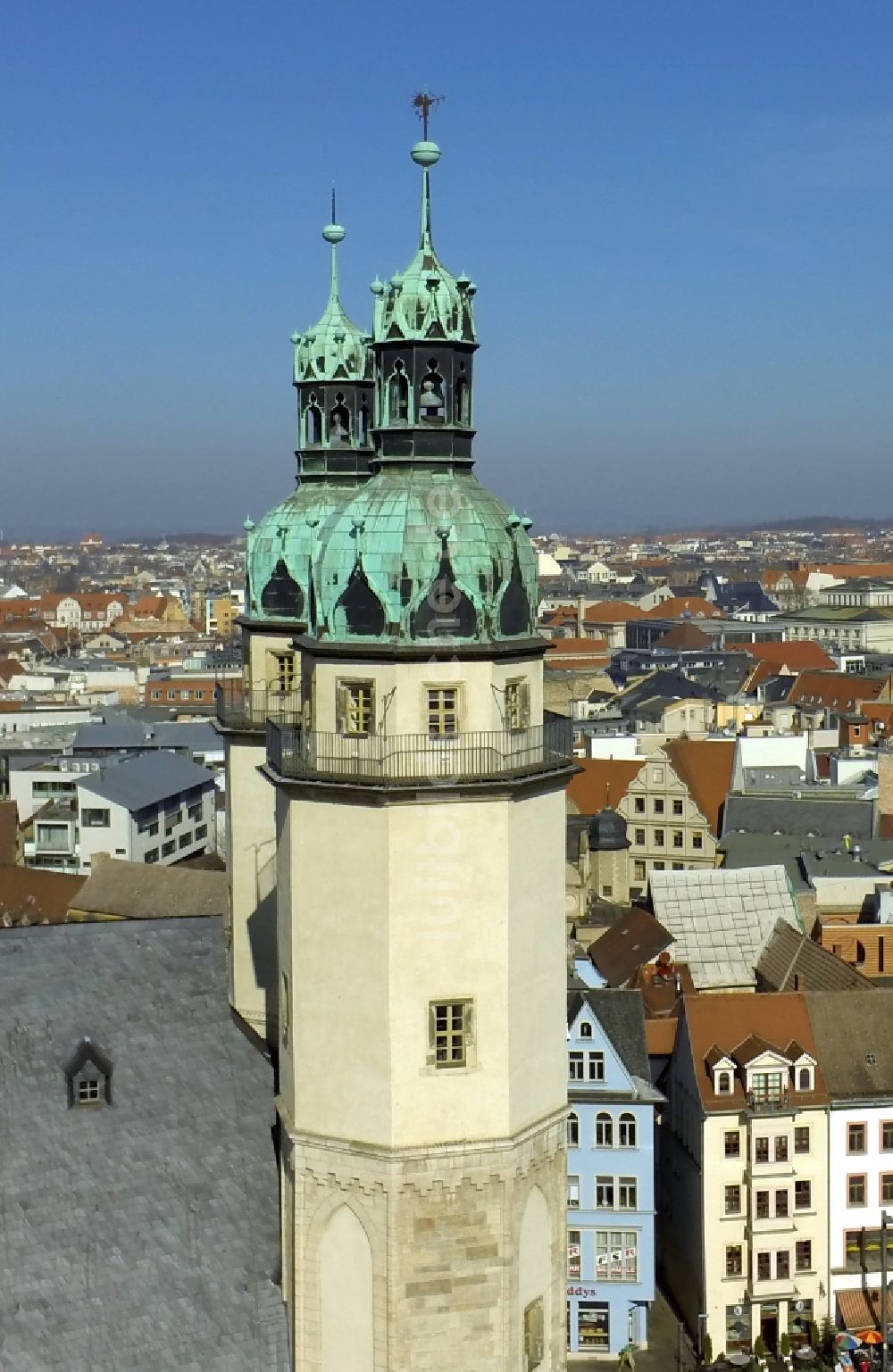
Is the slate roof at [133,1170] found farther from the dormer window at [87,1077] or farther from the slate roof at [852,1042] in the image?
the slate roof at [852,1042]

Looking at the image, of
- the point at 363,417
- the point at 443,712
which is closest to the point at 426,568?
the point at 443,712

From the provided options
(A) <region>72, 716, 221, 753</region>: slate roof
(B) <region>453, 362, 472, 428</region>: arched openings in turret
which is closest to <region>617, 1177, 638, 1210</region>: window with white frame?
(B) <region>453, 362, 472, 428</region>: arched openings in turret

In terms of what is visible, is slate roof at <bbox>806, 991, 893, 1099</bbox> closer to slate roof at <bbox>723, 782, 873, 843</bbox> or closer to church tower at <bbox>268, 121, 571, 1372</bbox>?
church tower at <bbox>268, 121, 571, 1372</bbox>

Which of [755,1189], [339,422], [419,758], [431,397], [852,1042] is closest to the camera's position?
[419,758]

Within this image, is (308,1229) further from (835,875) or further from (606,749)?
(606,749)

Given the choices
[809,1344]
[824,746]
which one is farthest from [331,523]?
[824,746]

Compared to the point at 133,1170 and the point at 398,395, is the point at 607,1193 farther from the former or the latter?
the point at 398,395
